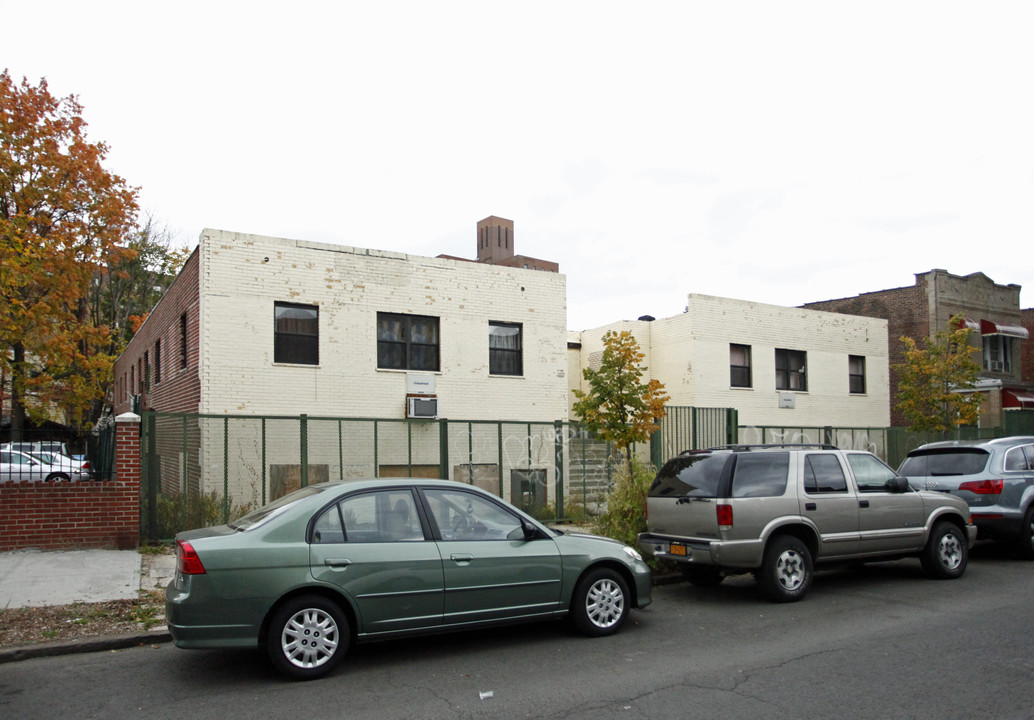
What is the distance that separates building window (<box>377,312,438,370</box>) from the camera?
58.3 feet

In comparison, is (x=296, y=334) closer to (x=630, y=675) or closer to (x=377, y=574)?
(x=377, y=574)

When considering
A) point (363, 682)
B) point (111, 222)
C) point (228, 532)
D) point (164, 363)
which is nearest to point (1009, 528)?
point (363, 682)

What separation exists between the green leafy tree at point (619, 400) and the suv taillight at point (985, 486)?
180 inches

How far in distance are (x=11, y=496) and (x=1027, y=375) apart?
4099 cm

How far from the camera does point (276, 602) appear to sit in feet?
19.9

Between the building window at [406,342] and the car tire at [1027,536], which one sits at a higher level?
the building window at [406,342]

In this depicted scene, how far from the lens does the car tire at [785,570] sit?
8742 millimetres

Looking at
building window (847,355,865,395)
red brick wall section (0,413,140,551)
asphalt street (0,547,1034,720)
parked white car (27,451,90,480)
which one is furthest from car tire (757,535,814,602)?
building window (847,355,865,395)

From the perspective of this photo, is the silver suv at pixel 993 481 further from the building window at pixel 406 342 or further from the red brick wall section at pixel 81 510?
the red brick wall section at pixel 81 510

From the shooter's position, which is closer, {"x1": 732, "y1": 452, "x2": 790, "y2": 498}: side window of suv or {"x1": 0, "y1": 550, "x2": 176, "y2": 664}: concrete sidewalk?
{"x1": 0, "y1": 550, "x2": 176, "y2": 664}: concrete sidewalk

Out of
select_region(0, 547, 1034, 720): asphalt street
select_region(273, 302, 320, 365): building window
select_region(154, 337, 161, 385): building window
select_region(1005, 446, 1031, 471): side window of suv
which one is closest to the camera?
select_region(0, 547, 1034, 720): asphalt street

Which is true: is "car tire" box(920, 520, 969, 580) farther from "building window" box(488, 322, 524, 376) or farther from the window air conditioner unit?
"building window" box(488, 322, 524, 376)

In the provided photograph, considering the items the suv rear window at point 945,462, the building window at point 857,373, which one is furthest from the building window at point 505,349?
the building window at point 857,373

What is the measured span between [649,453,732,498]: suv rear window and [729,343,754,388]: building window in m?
15.3
